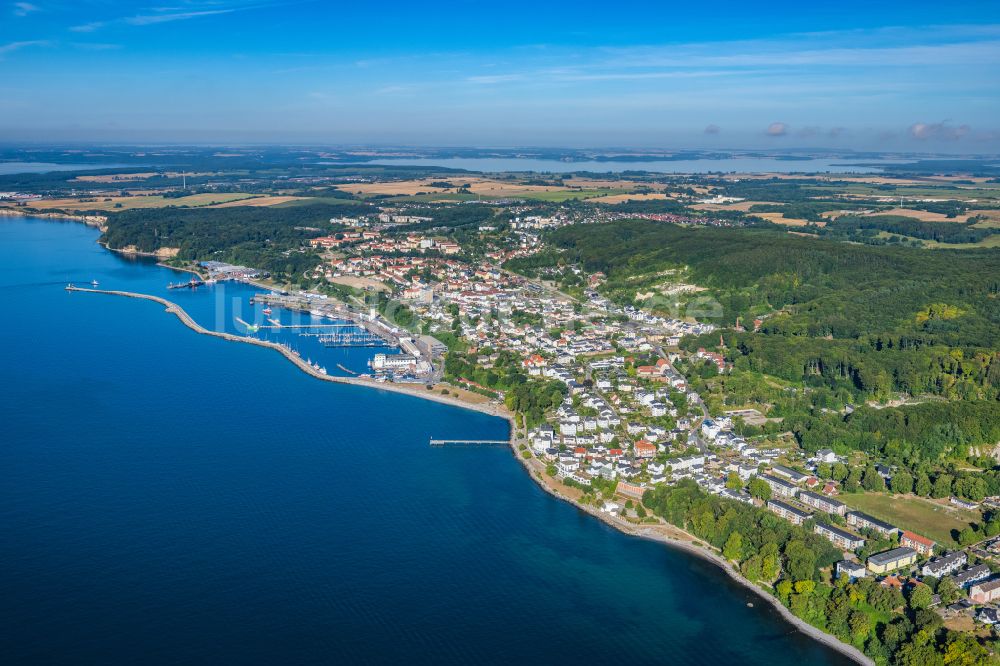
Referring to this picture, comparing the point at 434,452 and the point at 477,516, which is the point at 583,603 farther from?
the point at 434,452

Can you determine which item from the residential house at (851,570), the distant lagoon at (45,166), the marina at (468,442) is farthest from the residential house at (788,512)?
the distant lagoon at (45,166)

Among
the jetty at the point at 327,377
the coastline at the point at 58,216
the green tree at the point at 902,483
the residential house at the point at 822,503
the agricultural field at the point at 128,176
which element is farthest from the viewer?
the agricultural field at the point at 128,176

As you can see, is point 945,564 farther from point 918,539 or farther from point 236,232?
point 236,232

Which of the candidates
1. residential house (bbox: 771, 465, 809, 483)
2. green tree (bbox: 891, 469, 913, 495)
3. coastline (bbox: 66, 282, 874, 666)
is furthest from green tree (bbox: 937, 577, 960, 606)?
residential house (bbox: 771, 465, 809, 483)

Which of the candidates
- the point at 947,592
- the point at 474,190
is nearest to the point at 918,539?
the point at 947,592

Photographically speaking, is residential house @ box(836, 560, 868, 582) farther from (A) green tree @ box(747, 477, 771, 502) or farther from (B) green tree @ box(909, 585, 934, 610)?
(A) green tree @ box(747, 477, 771, 502)

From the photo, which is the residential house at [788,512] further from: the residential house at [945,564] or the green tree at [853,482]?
the residential house at [945,564]
